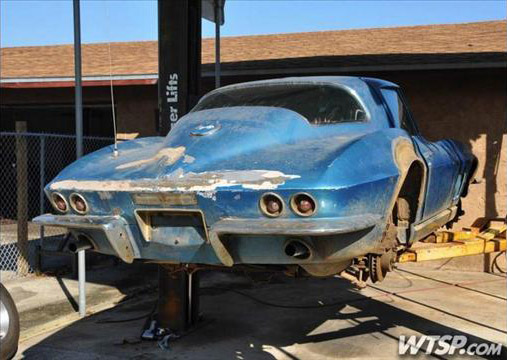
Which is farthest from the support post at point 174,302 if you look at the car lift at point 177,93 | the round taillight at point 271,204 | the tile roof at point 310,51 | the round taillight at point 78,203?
the tile roof at point 310,51

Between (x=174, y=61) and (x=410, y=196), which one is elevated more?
(x=174, y=61)

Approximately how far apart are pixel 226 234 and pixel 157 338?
3.15 meters

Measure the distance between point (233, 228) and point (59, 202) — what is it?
1.38 metres

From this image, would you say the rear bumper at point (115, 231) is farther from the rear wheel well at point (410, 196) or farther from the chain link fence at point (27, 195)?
the chain link fence at point (27, 195)

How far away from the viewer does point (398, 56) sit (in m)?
10.1

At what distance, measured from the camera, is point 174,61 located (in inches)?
236

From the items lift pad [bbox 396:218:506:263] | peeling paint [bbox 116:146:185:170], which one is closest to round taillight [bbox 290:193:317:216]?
peeling paint [bbox 116:146:185:170]

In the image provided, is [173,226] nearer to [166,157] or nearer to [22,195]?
[166,157]

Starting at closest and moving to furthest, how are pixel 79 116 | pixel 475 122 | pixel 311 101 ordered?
pixel 311 101
pixel 79 116
pixel 475 122

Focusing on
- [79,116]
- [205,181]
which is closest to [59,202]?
[205,181]

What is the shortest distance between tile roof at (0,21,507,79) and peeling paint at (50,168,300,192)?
6.99m

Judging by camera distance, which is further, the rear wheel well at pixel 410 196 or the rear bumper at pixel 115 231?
the rear wheel well at pixel 410 196

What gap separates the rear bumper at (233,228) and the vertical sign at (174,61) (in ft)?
8.79

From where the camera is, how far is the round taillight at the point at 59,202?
366 centimetres
